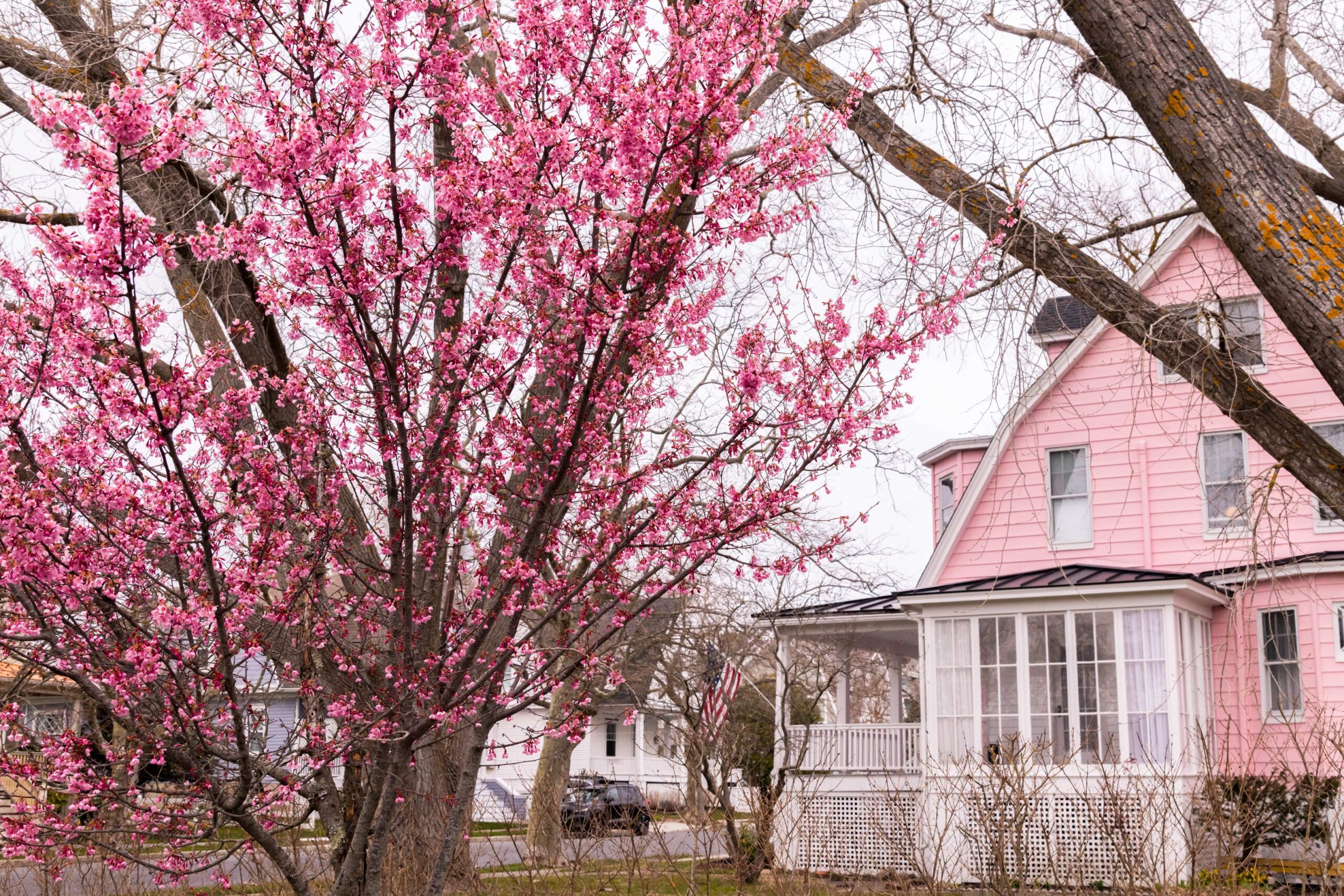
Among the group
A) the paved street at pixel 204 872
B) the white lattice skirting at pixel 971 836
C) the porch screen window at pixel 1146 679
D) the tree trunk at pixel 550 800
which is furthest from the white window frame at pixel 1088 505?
the tree trunk at pixel 550 800

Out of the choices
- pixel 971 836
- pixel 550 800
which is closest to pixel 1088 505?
pixel 550 800

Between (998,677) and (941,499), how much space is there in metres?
5.92

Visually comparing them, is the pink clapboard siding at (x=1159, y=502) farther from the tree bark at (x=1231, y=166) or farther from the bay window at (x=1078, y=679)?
the tree bark at (x=1231, y=166)

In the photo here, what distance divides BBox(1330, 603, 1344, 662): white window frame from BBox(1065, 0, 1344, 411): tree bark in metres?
12.5

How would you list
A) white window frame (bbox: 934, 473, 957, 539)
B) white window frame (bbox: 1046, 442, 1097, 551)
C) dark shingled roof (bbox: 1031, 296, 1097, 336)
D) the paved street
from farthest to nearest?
white window frame (bbox: 934, 473, 957, 539) → dark shingled roof (bbox: 1031, 296, 1097, 336) → white window frame (bbox: 1046, 442, 1097, 551) → the paved street

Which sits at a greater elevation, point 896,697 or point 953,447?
point 953,447

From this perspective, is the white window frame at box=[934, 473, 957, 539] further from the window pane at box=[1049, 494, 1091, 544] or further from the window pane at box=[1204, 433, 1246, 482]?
the window pane at box=[1204, 433, 1246, 482]

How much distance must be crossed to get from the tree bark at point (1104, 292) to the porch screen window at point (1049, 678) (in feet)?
34.5

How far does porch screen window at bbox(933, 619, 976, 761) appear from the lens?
50.6ft

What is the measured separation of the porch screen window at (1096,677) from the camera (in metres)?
14.5

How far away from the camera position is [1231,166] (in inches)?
155

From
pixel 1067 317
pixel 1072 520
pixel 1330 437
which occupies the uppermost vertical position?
pixel 1067 317

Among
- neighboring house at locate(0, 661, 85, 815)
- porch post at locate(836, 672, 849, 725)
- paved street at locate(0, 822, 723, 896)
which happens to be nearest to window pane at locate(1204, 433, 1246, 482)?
porch post at locate(836, 672, 849, 725)

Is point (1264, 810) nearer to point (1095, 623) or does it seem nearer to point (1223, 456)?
point (1095, 623)
